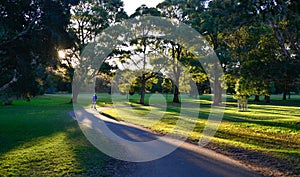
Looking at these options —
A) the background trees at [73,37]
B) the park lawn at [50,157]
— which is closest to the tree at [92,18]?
the background trees at [73,37]

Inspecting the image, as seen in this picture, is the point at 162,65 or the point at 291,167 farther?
the point at 162,65

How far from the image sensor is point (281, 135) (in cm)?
1159

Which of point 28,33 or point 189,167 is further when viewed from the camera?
point 28,33

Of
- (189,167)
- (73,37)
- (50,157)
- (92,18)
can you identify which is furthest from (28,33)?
(92,18)

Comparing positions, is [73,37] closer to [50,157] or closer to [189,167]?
[50,157]

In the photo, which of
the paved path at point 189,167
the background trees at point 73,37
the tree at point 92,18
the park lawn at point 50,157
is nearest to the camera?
the paved path at point 189,167

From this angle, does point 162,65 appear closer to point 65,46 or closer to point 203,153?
point 65,46

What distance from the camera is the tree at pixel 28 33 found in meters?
11.2

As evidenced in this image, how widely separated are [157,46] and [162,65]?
3.04 metres

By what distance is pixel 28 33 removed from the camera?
11391 millimetres

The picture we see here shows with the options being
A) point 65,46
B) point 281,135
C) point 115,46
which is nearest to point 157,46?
point 115,46

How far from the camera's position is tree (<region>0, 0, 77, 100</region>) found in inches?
440

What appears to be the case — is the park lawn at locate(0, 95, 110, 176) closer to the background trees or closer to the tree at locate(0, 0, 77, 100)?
the tree at locate(0, 0, 77, 100)

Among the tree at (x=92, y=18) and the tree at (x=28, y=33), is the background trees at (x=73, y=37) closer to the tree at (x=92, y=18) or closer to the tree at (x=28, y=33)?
the tree at (x=28, y=33)
